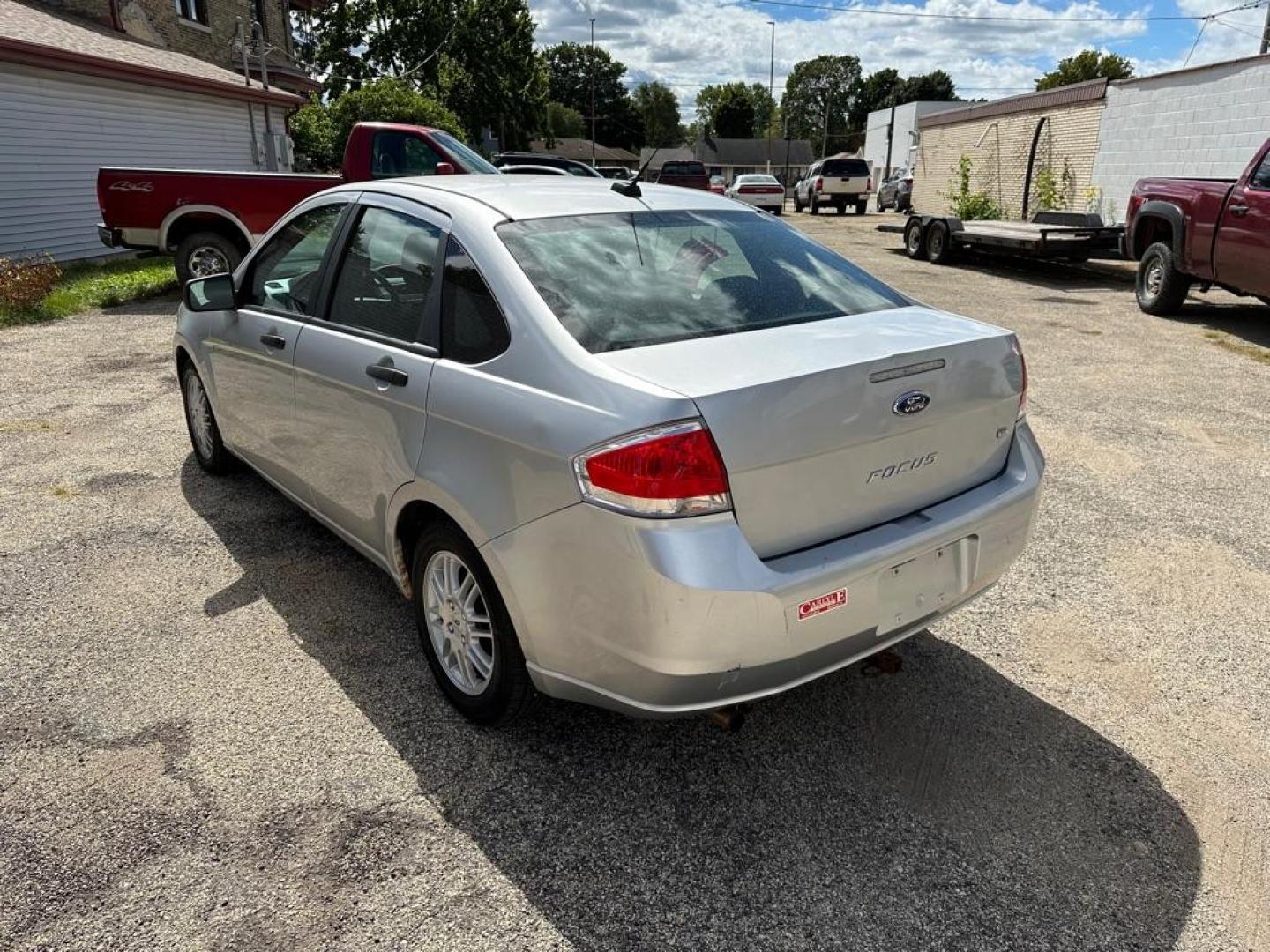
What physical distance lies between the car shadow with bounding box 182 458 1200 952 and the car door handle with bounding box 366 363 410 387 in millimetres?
1111

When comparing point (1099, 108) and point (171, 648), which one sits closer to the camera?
point (171, 648)

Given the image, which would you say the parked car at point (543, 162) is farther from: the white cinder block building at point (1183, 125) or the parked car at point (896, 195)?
the parked car at point (896, 195)

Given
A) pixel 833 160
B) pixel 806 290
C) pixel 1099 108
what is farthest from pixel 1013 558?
pixel 833 160

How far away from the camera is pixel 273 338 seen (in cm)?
391

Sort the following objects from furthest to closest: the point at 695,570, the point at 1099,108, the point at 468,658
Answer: the point at 1099,108
the point at 468,658
the point at 695,570

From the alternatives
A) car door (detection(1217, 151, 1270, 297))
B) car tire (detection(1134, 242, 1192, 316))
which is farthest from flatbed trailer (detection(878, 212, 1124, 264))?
car door (detection(1217, 151, 1270, 297))

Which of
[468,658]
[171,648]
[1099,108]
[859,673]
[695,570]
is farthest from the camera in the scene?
[1099,108]

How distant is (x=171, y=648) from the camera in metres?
A: 3.64

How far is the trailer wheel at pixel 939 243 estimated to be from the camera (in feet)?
54.0

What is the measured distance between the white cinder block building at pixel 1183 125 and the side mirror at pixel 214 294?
14796mm

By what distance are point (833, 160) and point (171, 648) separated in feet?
115

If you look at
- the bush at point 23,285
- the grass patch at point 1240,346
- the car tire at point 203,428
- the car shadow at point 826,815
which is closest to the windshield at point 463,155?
the bush at point 23,285

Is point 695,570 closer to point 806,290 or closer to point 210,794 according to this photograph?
point 806,290

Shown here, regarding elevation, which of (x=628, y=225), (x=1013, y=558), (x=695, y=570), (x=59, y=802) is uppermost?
(x=628, y=225)
